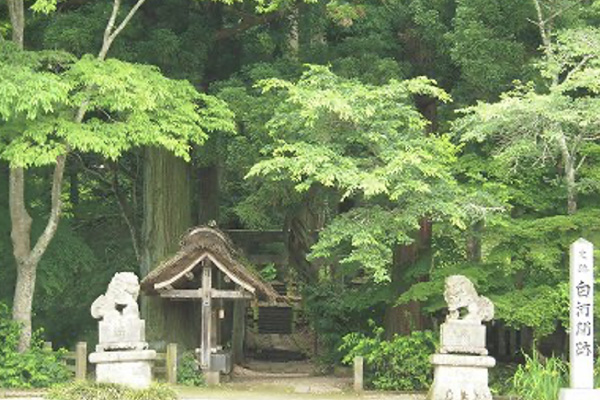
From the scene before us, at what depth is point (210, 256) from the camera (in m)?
19.6

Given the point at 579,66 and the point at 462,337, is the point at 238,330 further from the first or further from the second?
the point at 579,66

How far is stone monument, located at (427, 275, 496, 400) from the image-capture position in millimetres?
15828

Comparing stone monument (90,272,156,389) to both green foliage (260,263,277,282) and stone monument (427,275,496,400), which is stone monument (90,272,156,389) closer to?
stone monument (427,275,496,400)

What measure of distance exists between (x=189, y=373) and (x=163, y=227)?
345 centimetres

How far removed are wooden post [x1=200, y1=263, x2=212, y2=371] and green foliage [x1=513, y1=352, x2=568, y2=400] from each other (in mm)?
6180

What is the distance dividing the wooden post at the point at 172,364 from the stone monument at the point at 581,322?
310 inches

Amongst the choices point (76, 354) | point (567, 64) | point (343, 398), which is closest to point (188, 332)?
point (76, 354)

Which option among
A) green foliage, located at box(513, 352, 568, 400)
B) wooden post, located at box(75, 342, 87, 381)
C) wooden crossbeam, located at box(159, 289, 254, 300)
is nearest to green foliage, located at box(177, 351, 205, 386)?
wooden crossbeam, located at box(159, 289, 254, 300)

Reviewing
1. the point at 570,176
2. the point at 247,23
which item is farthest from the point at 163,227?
the point at 570,176

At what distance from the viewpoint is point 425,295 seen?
1862 centimetres

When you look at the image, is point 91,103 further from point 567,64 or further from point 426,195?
point 567,64

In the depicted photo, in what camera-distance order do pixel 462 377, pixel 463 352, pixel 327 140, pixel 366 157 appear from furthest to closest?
pixel 366 157 < pixel 327 140 < pixel 463 352 < pixel 462 377

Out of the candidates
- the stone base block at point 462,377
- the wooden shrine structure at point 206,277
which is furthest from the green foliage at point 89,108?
the stone base block at point 462,377

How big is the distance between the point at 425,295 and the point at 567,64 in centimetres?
488
